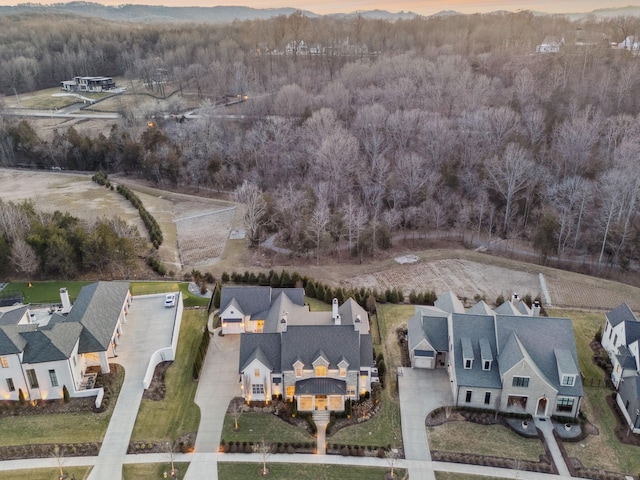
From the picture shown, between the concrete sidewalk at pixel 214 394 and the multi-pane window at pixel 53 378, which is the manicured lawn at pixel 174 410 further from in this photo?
the multi-pane window at pixel 53 378

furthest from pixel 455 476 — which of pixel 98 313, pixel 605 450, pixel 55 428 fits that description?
pixel 98 313

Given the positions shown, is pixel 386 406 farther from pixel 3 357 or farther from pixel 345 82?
pixel 345 82

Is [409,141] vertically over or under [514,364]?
over

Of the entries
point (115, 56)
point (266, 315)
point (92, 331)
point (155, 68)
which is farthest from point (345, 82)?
point (115, 56)

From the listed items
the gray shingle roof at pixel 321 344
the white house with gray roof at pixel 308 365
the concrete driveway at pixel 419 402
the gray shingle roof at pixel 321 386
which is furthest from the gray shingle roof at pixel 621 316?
the gray shingle roof at pixel 321 386

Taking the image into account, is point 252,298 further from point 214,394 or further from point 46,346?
point 46,346

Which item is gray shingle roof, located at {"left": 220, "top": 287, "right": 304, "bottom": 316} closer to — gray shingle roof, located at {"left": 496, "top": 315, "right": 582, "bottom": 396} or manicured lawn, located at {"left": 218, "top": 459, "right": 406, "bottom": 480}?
manicured lawn, located at {"left": 218, "top": 459, "right": 406, "bottom": 480}

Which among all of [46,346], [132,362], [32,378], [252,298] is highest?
[46,346]
